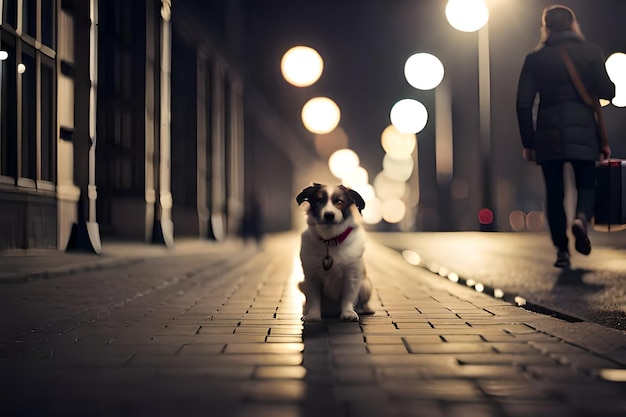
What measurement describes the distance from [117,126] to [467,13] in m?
9.21

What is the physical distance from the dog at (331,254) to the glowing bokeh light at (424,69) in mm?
14243

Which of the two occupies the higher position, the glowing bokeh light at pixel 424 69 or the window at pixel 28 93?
the glowing bokeh light at pixel 424 69

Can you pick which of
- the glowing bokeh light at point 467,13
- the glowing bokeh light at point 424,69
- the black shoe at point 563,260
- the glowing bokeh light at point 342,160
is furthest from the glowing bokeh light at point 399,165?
the black shoe at point 563,260

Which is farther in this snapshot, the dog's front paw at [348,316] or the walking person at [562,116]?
the walking person at [562,116]

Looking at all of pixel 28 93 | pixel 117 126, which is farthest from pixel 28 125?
pixel 117 126

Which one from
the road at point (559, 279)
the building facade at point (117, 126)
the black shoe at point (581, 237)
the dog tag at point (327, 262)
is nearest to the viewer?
the dog tag at point (327, 262)

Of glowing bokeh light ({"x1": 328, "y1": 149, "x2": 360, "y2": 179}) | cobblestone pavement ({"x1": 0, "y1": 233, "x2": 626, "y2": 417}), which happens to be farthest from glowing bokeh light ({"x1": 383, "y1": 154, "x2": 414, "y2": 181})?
cobblestone pavement ({"x1": 0, "y1": 233, "x2": 626, "y2": 417})

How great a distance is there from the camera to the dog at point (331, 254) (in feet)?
20.0

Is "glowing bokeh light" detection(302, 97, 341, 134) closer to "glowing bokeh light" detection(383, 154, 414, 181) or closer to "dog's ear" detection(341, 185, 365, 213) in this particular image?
"dog's ear" detection(341, 185, 365, 213)

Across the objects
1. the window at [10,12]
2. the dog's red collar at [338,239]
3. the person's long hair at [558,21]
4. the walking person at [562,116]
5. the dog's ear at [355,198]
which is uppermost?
the window at [10,12]

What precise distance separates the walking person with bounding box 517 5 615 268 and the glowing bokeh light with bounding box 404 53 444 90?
1057 centimetres

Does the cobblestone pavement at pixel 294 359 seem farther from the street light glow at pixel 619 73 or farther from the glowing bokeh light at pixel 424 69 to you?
the glowing bokeh light at pixel 424 69

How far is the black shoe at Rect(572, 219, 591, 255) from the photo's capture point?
890 cm

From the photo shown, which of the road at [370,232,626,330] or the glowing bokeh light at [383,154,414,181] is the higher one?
the glowing bokeh light at [383,154,414,181]
